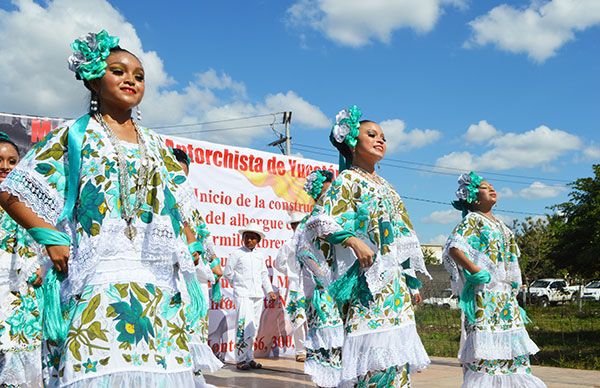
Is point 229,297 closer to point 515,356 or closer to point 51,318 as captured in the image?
point 515,356

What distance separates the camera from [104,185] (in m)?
2.95

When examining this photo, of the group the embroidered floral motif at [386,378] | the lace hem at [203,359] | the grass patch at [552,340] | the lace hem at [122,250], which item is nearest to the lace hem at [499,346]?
the embroidered floral motif at [386,378]

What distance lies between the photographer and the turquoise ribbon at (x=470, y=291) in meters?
5.86

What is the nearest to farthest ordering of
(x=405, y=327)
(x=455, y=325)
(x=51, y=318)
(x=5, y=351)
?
(x=51, y=318), (x=405, y=327), (x=5, y=351), (x=455, y=325)

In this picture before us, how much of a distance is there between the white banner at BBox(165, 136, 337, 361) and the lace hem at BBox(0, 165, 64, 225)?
584cm

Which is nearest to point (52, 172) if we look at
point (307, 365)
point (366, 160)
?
point (366, 160)

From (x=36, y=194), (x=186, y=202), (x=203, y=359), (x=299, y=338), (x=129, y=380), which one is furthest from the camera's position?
(x=299, y=338)

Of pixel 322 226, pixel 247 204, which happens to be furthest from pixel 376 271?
pixel 247 204

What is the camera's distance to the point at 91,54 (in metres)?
3.10

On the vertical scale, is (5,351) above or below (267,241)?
below

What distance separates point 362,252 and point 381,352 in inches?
23.5

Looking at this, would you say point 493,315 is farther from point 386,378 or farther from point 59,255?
point 59,255

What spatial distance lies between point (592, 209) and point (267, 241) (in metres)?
5.11

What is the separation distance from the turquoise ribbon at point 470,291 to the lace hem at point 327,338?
1.16 meters
